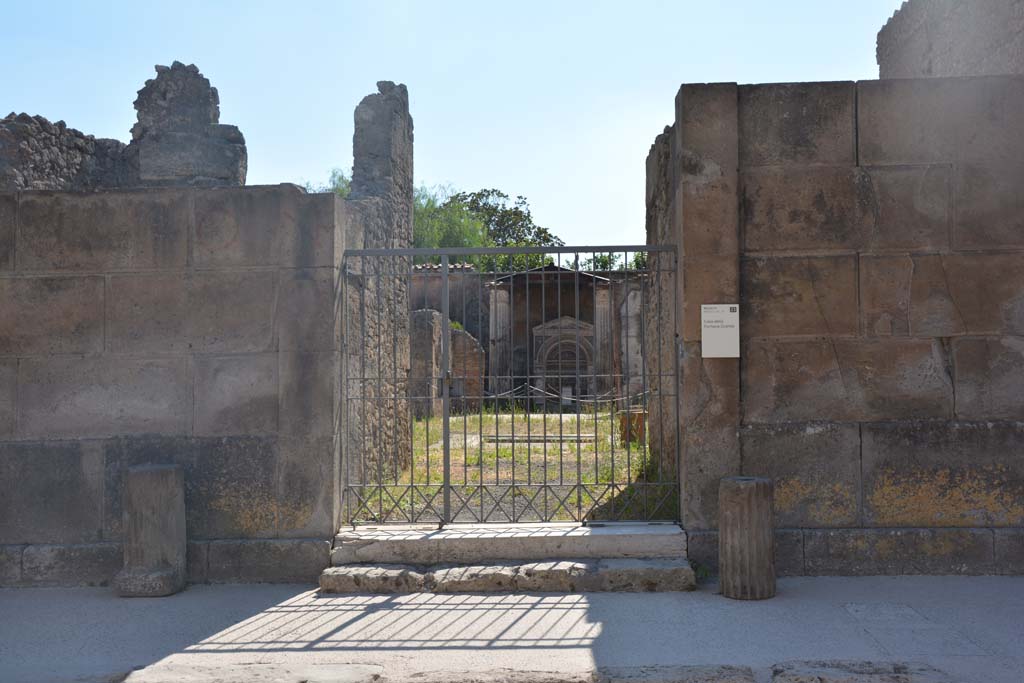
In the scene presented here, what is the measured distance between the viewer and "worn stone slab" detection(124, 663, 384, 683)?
420 cm

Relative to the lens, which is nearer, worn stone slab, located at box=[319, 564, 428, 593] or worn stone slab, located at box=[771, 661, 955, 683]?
worn stone slab, located at box=[771, 661, 955, 683]

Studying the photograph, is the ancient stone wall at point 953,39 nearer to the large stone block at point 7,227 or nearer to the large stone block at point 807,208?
the large stone block at point 807,208

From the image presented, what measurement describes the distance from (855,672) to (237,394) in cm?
440

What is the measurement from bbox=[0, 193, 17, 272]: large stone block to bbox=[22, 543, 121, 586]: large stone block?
6.98 ft

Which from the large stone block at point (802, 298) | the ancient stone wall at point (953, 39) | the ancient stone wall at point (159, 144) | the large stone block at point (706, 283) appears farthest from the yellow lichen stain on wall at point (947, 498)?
the ancient stone wall at point (159, 144)

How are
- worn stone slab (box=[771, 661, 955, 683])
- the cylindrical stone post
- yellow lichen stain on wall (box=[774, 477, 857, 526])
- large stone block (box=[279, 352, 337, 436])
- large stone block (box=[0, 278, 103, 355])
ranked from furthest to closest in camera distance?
1. large stone block (box=[0, 278, 103, 355])
2. large stone block (box=[279, 352, 337, 436])
3. yellow lichen stain on wall (box=[774, 477, 857, 526])
4. the cylindrical stone post
5. worn stone slab (box=[771, 661, 955, 683])

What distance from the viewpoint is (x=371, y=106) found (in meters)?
10.1

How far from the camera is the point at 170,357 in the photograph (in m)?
6.27

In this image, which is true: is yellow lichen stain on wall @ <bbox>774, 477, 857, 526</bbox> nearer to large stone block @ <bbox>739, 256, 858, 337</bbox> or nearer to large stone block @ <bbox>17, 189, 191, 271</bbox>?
large stone block @ <bbox>739, 256, 858, 337</bbox>

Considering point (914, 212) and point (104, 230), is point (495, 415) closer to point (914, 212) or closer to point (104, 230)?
point (104, 230)

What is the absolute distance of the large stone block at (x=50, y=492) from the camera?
621 centimetres

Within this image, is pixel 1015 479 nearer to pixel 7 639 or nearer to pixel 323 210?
pixel 323 210

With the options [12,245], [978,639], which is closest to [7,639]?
[12,245]

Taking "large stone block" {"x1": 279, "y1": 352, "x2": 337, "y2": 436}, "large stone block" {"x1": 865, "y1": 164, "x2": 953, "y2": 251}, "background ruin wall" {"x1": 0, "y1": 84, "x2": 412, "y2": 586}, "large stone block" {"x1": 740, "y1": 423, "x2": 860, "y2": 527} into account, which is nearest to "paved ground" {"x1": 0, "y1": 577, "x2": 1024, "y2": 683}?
"large stone block" {"x1": 740, "y1": 423, "x2": 860, "y2": 527}
